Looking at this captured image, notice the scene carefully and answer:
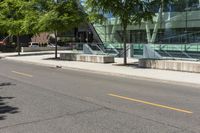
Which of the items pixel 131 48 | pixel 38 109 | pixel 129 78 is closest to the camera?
pixel 38 109

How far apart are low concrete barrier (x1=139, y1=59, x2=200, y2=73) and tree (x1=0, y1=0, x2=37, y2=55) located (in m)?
12.5

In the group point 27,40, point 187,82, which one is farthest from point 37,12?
point 27,40

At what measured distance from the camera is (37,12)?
32.9 m

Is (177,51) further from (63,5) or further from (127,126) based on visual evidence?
(127,126)

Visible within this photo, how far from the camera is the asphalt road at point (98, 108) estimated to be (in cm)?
801

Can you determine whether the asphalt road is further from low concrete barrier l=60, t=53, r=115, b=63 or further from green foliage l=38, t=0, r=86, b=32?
green foliage l=38, t=0, r=86, b=32

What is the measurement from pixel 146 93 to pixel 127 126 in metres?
5.16

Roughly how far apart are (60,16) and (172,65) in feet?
41.0

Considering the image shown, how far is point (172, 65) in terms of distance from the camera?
70.4 ft

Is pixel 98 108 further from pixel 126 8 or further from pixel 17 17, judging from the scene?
pixel 17 17

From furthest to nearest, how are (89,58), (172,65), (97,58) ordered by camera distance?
(89,58)
(97,58)
(172,65)

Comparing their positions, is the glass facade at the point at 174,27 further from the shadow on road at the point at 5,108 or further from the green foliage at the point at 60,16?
the shadow on road at the point at 5,108

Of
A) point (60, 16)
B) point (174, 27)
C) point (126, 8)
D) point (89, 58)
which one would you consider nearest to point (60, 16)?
point (60, 16)

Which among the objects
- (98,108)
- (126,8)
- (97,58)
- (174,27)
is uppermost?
(126,8)
